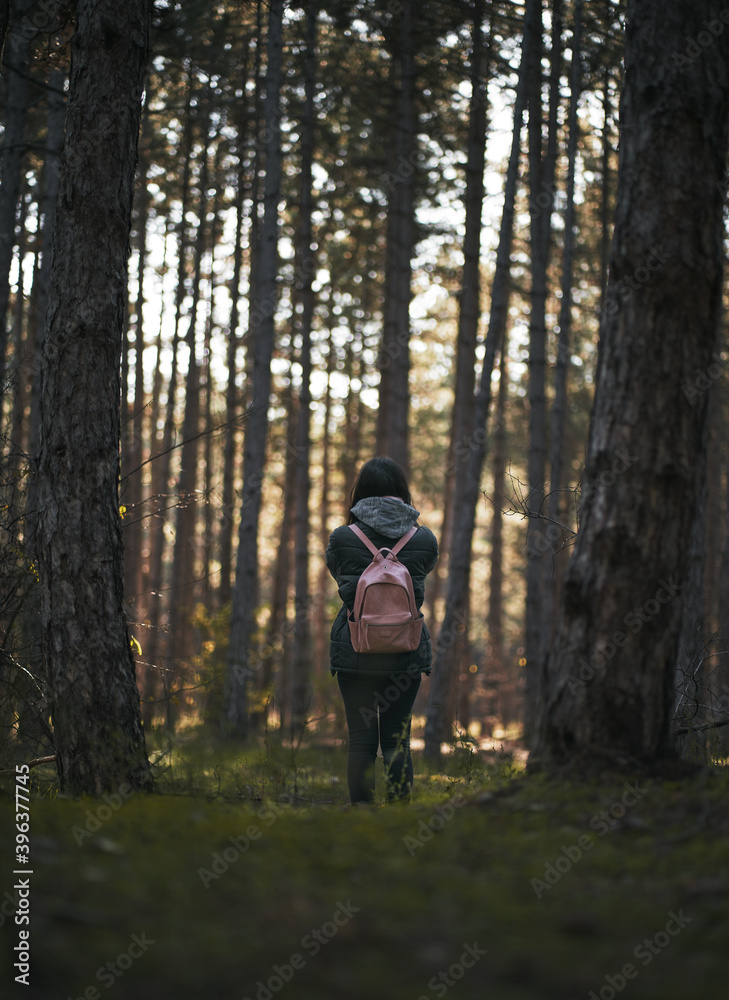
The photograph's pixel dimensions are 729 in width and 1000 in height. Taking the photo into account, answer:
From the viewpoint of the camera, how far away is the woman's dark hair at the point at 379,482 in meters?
5.01

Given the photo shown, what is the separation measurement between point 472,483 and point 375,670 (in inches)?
249

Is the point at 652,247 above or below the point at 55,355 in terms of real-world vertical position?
above

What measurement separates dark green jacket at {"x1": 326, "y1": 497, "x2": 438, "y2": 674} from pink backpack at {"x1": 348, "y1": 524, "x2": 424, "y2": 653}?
0.08m

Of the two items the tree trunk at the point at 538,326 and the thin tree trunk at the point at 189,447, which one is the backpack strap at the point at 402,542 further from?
the thin tree trunk at the point at 189,447

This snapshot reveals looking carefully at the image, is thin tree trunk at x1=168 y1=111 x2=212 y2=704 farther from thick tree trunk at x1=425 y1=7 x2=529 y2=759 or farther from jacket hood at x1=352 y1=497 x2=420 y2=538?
jacket hood at x1=352 y1=497 x2=420 y2=538

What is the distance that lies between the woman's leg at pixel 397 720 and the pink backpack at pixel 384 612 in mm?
236

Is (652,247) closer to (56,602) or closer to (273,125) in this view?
(56,602)

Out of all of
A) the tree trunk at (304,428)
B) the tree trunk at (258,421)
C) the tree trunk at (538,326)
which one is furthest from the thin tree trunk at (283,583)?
the tree trunk at (538,326)

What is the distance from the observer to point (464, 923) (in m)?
2.39

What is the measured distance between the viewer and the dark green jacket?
4.72m

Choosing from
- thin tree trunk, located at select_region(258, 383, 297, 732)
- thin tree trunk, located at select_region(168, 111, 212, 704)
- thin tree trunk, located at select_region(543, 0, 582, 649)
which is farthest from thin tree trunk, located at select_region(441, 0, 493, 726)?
thin tree trunk, located at select_region(168, 111, 212, 704)

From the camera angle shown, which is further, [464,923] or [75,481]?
[75,481]

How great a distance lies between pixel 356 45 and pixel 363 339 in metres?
8.61

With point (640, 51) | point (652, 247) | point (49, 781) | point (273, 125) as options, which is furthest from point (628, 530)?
point (273, 125)
